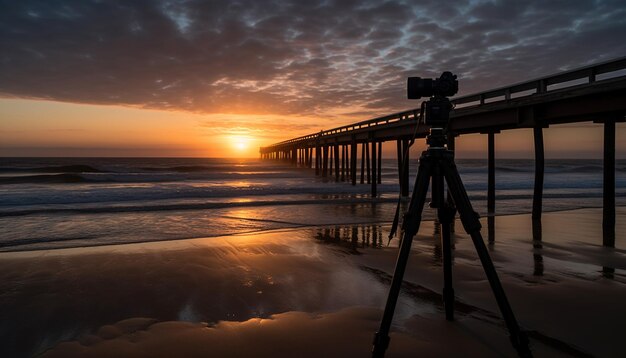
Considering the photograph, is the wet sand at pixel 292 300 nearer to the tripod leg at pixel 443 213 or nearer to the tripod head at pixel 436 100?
the tripod leg at pixel 443 213

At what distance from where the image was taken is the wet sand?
332cm

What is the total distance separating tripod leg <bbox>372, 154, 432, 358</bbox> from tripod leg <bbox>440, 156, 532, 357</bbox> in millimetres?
182

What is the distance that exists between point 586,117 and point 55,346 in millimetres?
10513

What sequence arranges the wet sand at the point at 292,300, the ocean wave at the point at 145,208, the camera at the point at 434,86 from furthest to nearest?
1. the ocean wave at the point at 145,208
2. the wet sand at the point at 292,300
3. the camera at the point at 434,86

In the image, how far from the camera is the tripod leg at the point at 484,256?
2.65m

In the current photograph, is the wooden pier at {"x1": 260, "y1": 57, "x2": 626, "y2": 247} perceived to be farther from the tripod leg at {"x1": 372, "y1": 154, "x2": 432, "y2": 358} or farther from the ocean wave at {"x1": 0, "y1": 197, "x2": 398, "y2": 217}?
the ocean wave at {"x1": 0, "y1": 197, "x2": 398, "y2": 217}

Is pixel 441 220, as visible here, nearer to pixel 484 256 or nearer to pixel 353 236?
pixel 484 256

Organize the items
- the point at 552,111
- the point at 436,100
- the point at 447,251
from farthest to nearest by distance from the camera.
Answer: the point at 552,111 < the point at 447,251 < the point at 436,100

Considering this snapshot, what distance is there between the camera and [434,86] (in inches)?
122

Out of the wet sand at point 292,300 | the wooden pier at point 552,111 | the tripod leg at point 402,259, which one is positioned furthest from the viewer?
the wooden pier at point 552,111

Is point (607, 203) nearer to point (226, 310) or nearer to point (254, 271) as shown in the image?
point (254, 271)

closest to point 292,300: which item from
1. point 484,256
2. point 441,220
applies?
point 441,220

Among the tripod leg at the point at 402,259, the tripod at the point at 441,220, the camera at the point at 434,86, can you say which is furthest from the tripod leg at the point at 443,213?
the camera at the point at 434,86

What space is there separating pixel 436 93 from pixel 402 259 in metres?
1.38
